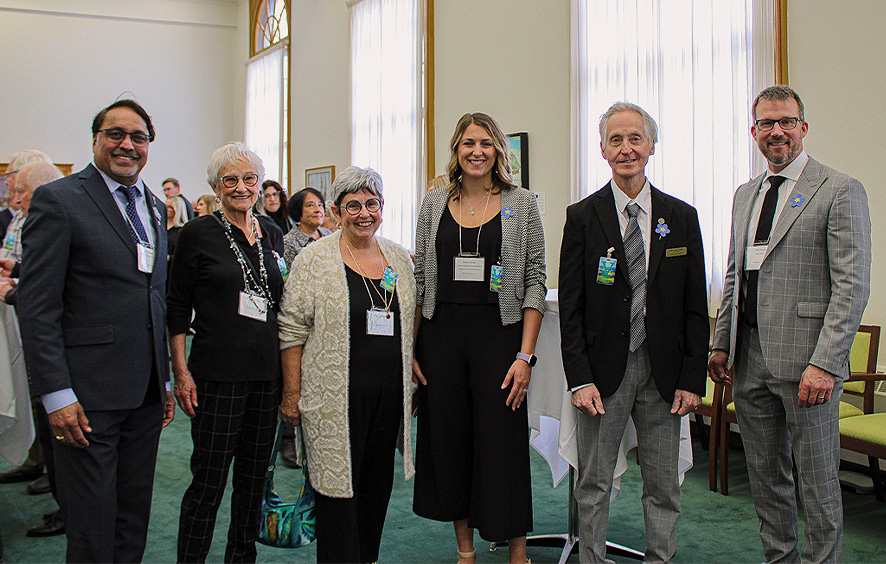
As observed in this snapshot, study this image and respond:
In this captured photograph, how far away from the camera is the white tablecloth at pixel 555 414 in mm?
2461

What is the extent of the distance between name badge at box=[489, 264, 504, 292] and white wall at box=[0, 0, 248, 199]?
1053 centimetres

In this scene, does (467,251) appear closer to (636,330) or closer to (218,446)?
(636,330)

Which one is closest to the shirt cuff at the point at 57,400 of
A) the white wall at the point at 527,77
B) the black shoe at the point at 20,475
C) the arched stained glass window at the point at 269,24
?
the black shoe at the point at 20,475

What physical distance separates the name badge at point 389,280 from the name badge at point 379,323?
9 cm

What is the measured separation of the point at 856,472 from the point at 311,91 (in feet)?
26.9

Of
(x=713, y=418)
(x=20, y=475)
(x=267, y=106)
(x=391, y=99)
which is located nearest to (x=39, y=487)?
(x=20, y=475)

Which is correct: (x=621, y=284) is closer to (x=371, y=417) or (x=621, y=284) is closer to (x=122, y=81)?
(x=371, y=417)

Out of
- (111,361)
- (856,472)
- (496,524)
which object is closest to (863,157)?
(856,472)

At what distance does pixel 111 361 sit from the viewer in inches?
75.9

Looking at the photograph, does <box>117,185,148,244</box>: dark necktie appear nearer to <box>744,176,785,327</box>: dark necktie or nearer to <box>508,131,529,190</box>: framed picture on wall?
<box>744,176,785,327</box>: dark necktie

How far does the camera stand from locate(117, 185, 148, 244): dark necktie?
6.65 feet

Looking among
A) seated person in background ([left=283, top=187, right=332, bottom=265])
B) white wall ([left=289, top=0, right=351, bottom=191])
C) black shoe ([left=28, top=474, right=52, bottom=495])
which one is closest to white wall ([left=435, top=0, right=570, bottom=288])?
seated person in background ([left=283, top=187, right=332, bottom=265])

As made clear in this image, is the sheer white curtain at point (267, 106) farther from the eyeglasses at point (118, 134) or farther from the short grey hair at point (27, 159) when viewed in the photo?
the eyeglasses at point (118, 134)

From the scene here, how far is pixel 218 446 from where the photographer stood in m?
2.24
